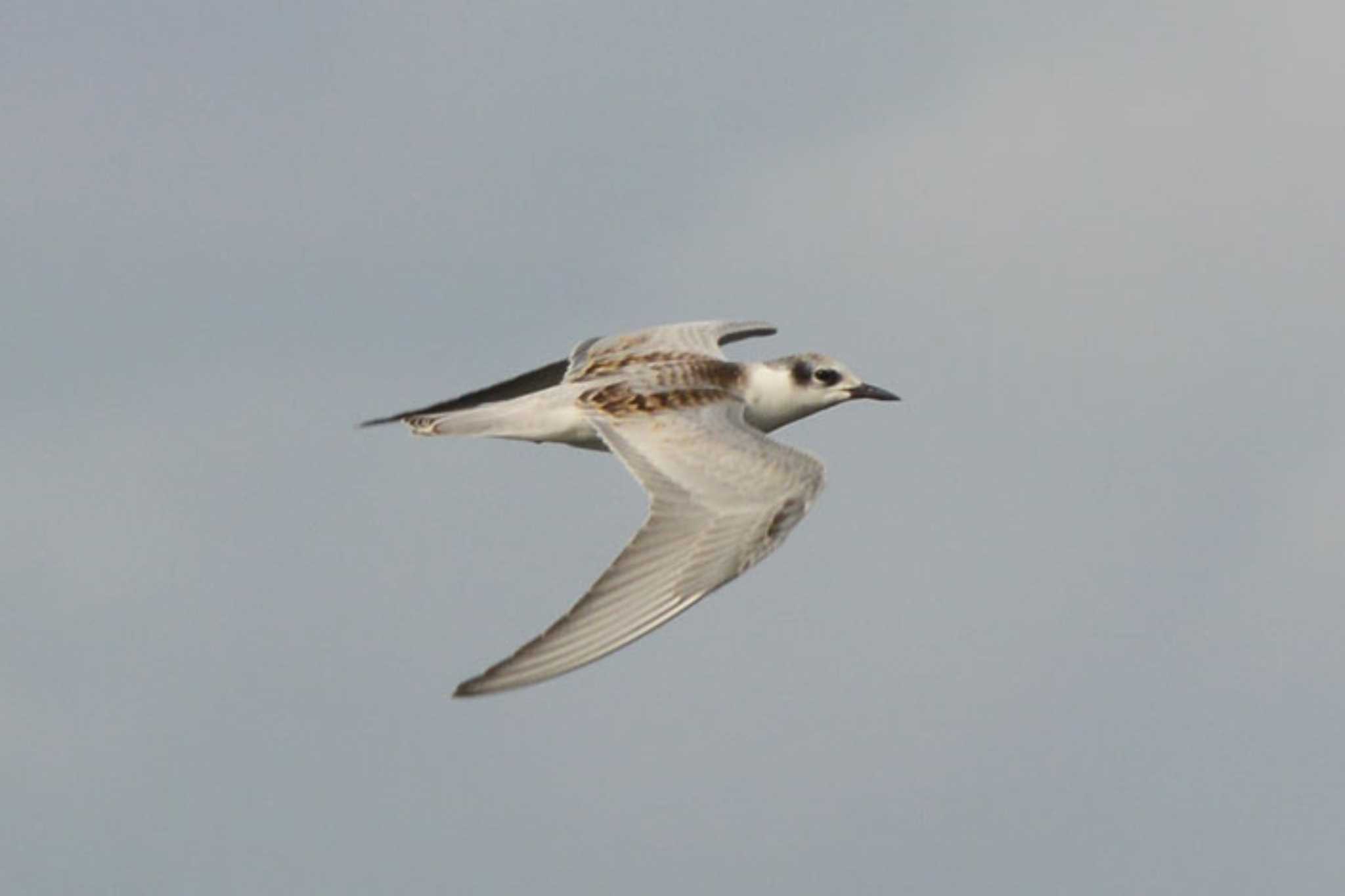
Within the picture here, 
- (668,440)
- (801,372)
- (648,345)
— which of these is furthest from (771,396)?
(668,440)

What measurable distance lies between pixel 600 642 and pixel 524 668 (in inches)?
36.4

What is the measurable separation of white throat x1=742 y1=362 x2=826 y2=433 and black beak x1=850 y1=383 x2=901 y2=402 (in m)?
0.65

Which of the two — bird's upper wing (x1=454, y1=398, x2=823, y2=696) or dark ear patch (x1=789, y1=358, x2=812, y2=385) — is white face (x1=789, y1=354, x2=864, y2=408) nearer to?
dark ear patch (x1=789, y1=358, x2=812, y2=385)

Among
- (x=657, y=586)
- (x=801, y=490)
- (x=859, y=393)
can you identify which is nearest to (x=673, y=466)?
(x=801, y=490)

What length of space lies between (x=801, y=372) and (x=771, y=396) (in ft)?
1.82

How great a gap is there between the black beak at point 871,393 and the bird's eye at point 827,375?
0.24 meters

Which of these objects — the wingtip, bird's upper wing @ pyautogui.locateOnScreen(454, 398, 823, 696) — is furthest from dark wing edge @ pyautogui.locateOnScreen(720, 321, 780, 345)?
the wingtip

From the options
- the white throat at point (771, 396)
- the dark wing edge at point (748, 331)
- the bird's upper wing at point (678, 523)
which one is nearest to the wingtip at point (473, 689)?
the bird's upper wing at point (678, 523)

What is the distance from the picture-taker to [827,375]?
30.8m

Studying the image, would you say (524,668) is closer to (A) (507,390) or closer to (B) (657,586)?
(B) (657,586)

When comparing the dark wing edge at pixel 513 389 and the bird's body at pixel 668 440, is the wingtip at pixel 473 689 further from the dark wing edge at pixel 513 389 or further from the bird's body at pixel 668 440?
the dark wing edge at pixel 513 389

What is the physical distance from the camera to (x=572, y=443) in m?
28.6

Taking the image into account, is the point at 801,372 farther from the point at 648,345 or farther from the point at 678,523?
the point at 678,523

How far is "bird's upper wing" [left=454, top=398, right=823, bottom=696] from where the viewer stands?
22094 mm
